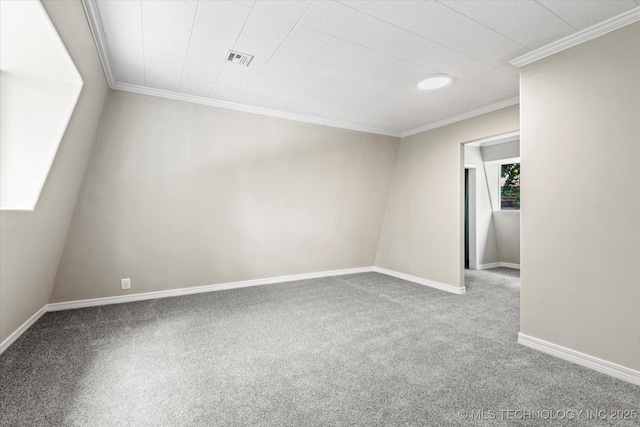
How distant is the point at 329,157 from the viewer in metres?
4.76

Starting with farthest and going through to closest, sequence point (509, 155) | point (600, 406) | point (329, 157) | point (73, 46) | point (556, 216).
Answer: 1. point (509, 155)
2. point (329, 157)
3. point (556, 216)
4. point (73, 46)
5. point (600, 406)

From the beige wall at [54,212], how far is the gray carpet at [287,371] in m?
0.37

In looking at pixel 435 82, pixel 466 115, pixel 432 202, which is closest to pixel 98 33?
pixel 435 82

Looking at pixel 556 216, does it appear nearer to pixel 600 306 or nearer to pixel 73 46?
pixel 600 306

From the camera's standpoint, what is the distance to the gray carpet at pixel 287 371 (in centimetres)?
170

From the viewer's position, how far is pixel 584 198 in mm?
2293

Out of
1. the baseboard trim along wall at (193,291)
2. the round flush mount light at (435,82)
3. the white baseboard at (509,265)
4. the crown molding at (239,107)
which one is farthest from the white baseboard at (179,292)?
the white baseboard at (509,265)

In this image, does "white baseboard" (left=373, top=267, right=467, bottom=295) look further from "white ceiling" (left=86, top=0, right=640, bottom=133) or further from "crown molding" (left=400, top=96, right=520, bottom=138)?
"white ceiling" (left=86, top=0, right=640, bottom=133)

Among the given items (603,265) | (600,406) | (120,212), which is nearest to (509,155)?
(603,265)

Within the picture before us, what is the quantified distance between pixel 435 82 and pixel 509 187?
436 centimetres

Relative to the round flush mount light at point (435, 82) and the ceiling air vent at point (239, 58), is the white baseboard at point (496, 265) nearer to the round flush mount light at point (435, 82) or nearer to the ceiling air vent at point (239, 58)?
the round flush mount light at point (435, 82)

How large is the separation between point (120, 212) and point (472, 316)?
412 centimetres

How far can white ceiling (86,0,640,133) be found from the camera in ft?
6.77

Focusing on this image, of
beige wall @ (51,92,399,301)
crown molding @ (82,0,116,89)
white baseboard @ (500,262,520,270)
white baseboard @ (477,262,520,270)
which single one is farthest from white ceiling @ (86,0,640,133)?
white baseboard @ (500,262,520,270)
